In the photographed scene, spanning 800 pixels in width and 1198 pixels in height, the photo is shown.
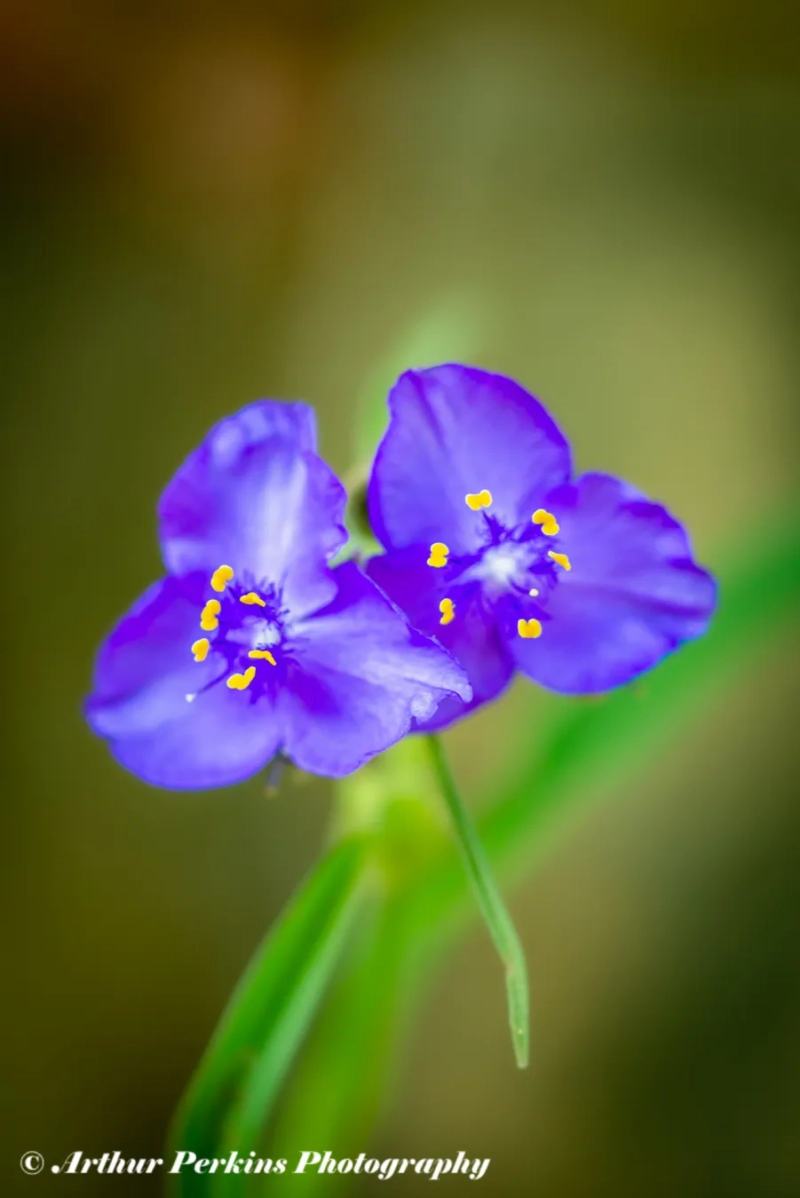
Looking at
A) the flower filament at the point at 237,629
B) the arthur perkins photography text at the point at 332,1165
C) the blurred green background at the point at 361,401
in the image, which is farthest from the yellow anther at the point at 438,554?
the arthur perkins photography text at the point at 332,1165

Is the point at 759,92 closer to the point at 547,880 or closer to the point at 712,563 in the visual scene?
the point at 712,563

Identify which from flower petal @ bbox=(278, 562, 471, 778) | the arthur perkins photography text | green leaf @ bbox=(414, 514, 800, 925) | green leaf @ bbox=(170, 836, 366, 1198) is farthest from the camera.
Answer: the arthur perkins photography text

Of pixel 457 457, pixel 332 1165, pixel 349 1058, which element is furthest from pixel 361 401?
pixel 332 1165

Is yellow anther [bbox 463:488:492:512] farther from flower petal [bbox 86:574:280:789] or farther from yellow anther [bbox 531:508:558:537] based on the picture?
flower petal [bbox 86:574:280:789]

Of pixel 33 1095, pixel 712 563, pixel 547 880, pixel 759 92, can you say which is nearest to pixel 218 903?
pixel 33 1095

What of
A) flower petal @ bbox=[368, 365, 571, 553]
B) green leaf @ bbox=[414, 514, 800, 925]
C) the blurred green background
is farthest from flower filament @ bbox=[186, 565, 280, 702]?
the blurred green background

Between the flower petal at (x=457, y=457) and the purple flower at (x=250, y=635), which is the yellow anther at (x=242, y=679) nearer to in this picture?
the purple flower at (x=250, y=635)

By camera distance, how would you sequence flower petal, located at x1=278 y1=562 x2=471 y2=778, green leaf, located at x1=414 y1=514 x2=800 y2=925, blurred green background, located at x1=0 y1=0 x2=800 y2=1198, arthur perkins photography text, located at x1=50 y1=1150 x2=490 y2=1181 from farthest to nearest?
blurred green background, located at x1=0 y1=0 x2=800 y2=1198 → arthur perkins photography text, located at x1=50 y1=1150 x2=490 y2=1181 → green leaf, located at x1=414 y1=514 x2=800 y2=925 → flower petal, located at x1=278 y1=562 x2=471 y2=778
